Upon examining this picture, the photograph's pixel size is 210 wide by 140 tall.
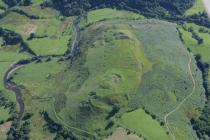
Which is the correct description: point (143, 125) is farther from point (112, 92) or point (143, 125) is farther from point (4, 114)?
point (4, 114)

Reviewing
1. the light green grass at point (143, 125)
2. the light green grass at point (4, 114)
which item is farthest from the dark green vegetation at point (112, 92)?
the light green grass at point (4, 114)

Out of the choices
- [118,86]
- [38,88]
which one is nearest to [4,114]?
[38,88]

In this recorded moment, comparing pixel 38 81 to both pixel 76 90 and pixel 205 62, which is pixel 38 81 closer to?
pixel 76 90

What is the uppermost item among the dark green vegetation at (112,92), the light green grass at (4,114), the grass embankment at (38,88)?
the dark green vegetation at (112,92)

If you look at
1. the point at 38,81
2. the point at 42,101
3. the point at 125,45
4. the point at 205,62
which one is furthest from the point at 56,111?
the point at 205,62

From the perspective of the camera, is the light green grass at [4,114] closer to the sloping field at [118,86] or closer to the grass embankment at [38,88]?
the grass embankment at [38,88]
